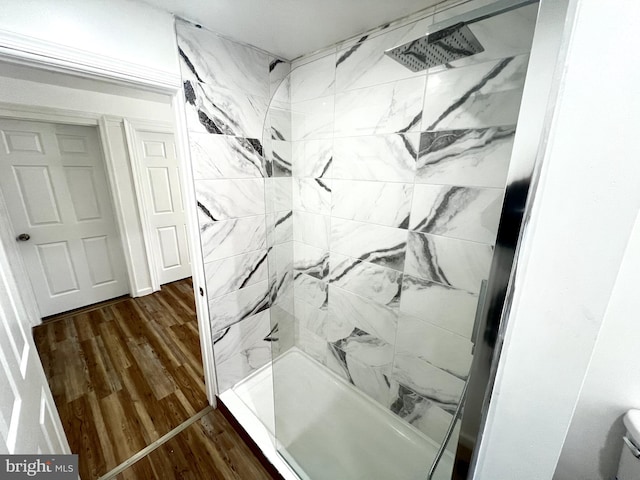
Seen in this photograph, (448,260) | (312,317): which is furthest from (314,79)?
(312,317)

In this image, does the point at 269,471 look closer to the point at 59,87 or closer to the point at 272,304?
the point at 272,304

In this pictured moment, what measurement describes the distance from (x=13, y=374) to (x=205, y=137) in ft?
3.55

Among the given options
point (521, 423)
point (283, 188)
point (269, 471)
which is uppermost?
point (283, 188)

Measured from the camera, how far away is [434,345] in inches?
46.1

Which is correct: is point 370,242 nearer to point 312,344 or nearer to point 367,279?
point 367,279

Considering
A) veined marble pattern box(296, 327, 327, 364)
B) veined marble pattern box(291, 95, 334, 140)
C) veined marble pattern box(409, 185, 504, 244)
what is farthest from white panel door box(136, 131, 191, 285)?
veined marble pattern box(409, 185, 504, 244)

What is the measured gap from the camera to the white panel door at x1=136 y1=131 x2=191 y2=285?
2.65 meters

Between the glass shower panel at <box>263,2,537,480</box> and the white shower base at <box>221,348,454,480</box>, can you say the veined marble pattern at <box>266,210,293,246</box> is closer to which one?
the glass shower panel at <box>263,2,537,480</box>

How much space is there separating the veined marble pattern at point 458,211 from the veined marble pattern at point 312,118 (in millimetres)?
650

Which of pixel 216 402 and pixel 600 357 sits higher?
pixel 600 357

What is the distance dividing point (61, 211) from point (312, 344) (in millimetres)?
2730

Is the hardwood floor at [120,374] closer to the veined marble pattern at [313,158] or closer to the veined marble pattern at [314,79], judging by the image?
the veined marble pattern at [313,158]

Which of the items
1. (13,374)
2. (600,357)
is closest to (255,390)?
(13,374)

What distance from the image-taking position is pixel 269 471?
1221mm
